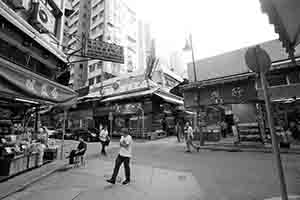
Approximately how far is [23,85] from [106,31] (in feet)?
113

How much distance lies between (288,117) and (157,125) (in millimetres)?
12409

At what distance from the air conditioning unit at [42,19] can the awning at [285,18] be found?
8.41m

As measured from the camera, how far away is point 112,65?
32.6 meters

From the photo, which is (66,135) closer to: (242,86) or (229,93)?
(229,93)

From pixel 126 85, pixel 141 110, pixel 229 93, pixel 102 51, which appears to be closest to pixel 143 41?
pixel 126 85

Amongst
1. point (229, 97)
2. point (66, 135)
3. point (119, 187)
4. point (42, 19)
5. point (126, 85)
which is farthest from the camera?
point (126, 85)

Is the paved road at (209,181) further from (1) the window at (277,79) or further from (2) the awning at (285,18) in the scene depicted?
(1) the window at (277,79)

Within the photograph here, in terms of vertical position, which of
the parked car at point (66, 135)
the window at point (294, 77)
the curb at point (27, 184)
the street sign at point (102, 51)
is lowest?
the curb at point (27, 184)

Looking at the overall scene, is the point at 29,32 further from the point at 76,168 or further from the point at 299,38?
the point at 299,38

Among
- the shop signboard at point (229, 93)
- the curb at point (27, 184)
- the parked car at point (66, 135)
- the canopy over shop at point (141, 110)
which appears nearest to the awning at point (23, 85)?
the curb at point (27, 184)

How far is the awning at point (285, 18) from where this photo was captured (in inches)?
102

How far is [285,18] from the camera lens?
2939 mm

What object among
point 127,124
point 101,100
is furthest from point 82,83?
point 127,124

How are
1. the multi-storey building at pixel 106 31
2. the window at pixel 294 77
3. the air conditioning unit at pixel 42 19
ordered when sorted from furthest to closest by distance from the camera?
1. the multi-storey building at pixel 106 31
2. the window at pixel 294 77
3. the air conditioning unit at pixel 42 19
